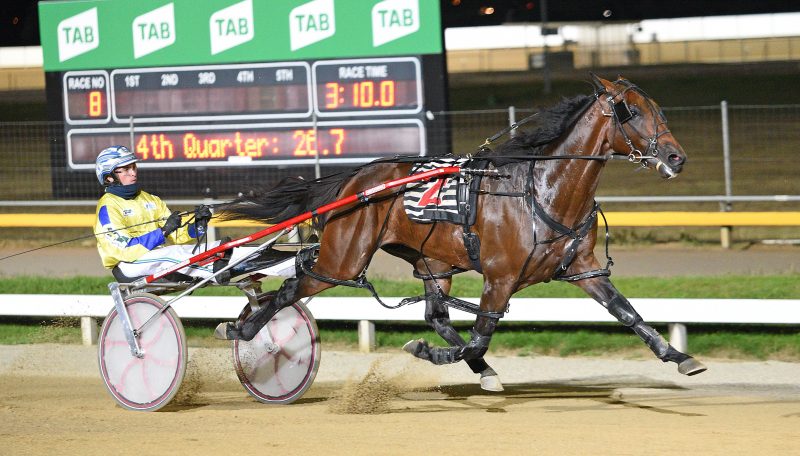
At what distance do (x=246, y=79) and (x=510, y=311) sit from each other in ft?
17.9

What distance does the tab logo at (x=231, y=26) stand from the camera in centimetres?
1257

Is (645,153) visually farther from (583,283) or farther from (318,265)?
(318,265)

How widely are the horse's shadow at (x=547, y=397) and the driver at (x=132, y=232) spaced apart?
3.62 ft

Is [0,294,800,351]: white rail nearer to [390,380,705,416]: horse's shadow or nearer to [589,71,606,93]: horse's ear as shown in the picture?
[390,380,705,416]: horse's shadow

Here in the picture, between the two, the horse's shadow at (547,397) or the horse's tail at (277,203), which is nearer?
the horse's shadow at (547,397)

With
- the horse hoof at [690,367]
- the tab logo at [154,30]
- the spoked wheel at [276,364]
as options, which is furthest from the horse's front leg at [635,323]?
the tab logo at [154,30]

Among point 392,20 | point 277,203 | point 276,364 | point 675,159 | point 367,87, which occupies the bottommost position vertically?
point 276,364

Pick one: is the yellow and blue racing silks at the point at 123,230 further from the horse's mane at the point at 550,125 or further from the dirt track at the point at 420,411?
the horse's mane at the point at 550,125

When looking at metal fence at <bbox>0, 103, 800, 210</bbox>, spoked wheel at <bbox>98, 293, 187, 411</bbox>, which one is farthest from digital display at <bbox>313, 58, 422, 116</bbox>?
spoked wheel at <bbox>98, 293, 187, 411</bbox>

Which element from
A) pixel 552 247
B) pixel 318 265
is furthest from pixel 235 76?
pixel 552 247

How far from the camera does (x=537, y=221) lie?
6.18 metres

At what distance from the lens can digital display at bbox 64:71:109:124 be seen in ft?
43.2

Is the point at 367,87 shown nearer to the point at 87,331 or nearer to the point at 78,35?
the point at 78,35

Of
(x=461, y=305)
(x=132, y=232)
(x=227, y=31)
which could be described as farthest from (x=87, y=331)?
(x=227, y=31)
